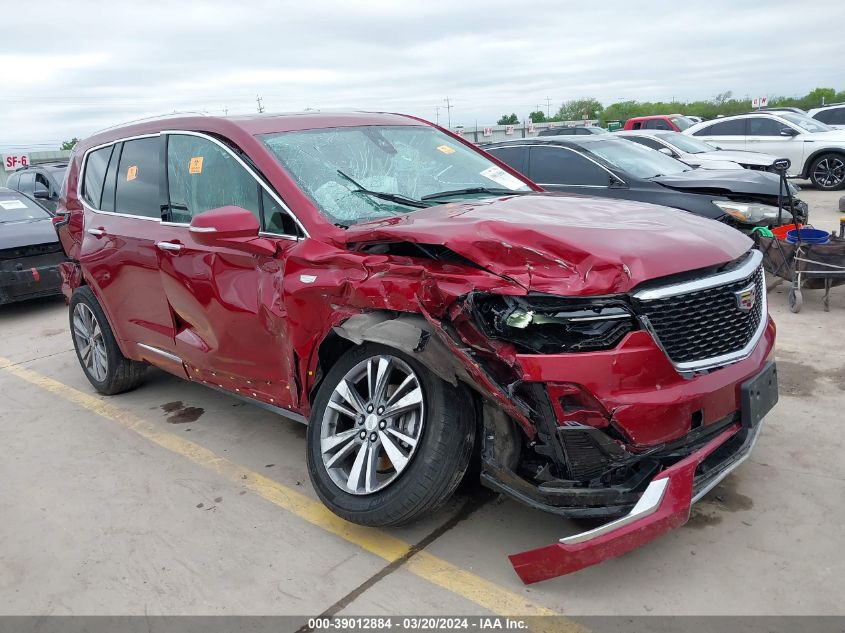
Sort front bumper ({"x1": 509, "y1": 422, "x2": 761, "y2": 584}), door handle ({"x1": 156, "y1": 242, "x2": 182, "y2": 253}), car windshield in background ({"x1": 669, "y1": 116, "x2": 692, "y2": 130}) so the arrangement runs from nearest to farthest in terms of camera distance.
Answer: front bumper ({"x1": 509, "y1": 422, "x2": 761, "y2": 584}) < door handle ({"x1": 156, "y1": 242, "x2": 182, "y2": 253}) < car windshield in background ({"x1": 669, "y1": 116, "x2": 692, "y2": 130})

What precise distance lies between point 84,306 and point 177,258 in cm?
170

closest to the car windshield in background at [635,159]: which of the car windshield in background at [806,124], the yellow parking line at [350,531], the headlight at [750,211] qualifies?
the headlight at [750,211]

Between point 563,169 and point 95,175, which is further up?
point 95,175

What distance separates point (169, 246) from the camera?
4043 mm

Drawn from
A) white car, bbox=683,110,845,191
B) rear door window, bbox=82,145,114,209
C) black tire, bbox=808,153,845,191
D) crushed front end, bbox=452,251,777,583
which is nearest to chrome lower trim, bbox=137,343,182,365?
rear door window, bbox=82,145,114,209

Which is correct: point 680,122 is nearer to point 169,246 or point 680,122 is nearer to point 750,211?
point 750,211

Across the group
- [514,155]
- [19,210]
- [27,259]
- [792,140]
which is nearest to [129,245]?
[27,259]

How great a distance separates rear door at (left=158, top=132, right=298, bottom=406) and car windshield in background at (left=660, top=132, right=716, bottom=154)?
31.4ft

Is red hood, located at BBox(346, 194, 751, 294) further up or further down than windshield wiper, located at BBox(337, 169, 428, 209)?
further down

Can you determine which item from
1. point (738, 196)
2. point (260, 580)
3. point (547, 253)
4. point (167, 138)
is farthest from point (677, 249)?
point (738, 196)

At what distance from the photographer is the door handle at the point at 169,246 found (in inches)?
157

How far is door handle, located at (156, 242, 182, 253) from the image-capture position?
13.1 feet

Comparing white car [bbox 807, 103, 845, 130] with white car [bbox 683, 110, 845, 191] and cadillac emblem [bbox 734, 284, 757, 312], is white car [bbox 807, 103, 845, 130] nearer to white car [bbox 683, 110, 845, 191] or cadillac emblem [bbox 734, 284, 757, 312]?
white car [bbox 683, 110, 845, 191]

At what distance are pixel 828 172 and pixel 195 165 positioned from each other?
14.3 meters
